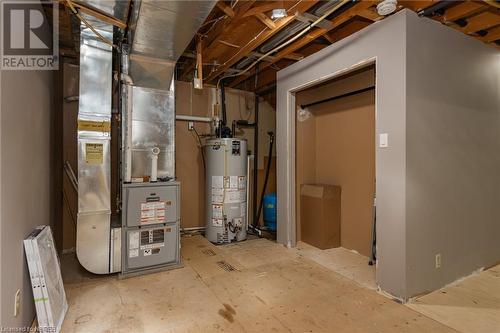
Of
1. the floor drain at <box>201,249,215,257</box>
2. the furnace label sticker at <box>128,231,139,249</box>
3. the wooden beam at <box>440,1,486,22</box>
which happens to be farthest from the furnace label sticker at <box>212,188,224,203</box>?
the wooden beam at <box>440,1,486,22</box>

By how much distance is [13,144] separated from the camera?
1.61m

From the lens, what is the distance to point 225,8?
2293 mm

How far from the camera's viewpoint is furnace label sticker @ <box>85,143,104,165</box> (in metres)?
2.56

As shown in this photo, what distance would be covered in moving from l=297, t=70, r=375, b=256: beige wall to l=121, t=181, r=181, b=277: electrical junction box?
1.73m

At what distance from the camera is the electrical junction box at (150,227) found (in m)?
2.70

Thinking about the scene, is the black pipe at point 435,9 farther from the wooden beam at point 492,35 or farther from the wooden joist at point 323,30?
the wooden beam at point 492,35

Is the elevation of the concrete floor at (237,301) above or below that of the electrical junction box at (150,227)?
below

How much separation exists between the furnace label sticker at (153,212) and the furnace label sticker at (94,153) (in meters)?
0.62

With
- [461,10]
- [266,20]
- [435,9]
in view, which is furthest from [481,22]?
[266,20]

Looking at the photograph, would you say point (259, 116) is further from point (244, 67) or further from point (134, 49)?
point (134, 49)

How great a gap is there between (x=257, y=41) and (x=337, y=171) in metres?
2.00

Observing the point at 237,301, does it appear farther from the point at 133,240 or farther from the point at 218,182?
the point at 218,182

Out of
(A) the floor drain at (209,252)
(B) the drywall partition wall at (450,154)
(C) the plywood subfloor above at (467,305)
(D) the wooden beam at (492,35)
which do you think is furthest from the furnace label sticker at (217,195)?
(D) the wooden beam at (492,35)

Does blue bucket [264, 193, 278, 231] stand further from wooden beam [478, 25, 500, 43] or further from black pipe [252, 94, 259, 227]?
wooden beam [478, 25, 500, 43]
